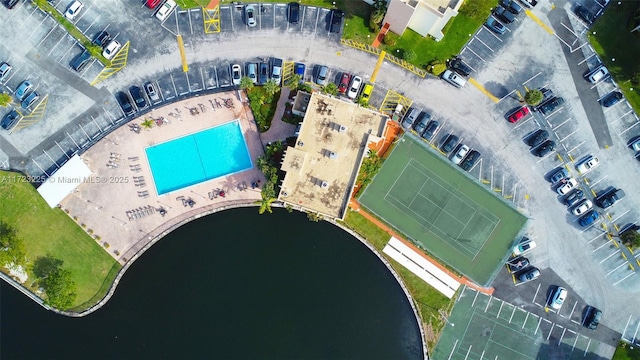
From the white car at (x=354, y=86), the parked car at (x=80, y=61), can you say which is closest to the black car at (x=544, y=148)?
the white car at (x=354, y=86)

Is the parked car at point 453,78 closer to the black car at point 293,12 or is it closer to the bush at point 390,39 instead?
the bush at point 390,39

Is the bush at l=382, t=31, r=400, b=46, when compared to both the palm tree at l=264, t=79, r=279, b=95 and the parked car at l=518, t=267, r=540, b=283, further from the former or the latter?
the parked car at l=518, t=267, r=540, b=283

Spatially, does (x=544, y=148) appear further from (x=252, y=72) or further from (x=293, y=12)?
(x=252, y=72)

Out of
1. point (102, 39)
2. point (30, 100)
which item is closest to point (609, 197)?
point (102, 39)

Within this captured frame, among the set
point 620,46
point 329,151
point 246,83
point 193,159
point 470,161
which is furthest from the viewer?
point 620,46

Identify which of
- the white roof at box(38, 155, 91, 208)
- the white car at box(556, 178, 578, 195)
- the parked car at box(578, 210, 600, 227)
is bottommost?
the white roof at box(38, 155, 91, 208)

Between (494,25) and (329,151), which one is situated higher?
(494,25)

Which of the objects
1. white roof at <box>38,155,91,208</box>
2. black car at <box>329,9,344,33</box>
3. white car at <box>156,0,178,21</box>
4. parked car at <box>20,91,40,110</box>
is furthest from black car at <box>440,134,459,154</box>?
parked car at <box>20,91,40,110</box>

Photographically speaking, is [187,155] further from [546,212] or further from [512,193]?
[546,212]
